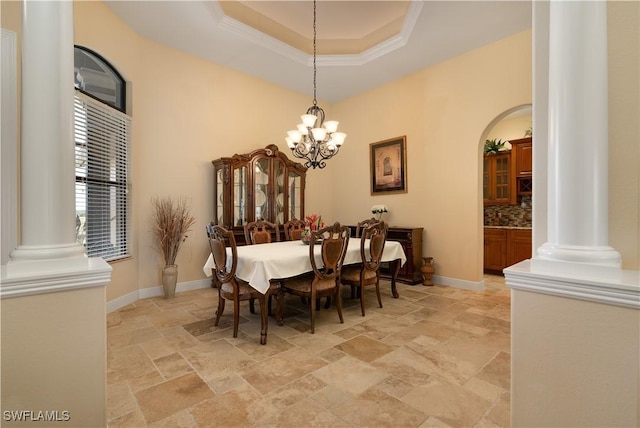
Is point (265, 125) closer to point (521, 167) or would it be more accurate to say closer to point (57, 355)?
point (57, 355)

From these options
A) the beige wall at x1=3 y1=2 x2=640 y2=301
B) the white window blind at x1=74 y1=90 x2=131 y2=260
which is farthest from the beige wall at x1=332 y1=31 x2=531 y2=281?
the white window blind at x1=74 y1=90 x2=131 y2=260

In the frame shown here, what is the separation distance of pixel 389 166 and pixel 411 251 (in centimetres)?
161

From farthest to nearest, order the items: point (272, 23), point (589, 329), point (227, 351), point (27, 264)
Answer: point (272, 23) → point (227, 351) → point (27, 264) → point (589, 329)

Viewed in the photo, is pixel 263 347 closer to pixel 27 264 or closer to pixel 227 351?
pixel 227 351

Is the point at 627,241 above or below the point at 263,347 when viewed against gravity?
above

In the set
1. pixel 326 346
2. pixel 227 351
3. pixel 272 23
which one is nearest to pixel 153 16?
pixel 272 23

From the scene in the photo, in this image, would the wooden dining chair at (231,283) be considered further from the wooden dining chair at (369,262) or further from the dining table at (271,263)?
the wooden dining chair at (369,262)

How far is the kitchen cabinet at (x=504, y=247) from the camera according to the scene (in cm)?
505

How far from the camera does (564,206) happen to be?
3.96ft

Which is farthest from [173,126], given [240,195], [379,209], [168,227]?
[379,209]

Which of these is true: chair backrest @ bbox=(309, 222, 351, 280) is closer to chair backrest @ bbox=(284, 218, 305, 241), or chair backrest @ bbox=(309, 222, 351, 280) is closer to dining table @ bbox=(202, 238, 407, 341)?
dining table @ bbox=(202, 238, 407, 341)

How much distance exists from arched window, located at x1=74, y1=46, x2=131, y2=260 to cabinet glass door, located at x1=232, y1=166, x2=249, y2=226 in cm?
136

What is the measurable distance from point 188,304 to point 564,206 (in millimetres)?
3809

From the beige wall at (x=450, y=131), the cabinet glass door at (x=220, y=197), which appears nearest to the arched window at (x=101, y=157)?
the cabinet glass door at (x=220, y=197)
